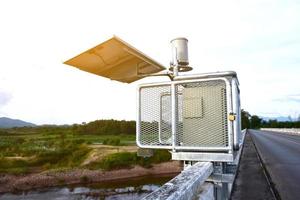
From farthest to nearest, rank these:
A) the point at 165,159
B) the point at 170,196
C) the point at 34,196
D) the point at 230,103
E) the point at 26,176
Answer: the point at 165,159
the point at 26,176
the point at 34,196
the point at 230,103
the point at 170,196

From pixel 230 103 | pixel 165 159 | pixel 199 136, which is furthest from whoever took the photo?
pixel 165 159

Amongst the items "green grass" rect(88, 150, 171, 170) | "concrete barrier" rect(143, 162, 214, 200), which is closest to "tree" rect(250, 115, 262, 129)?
"green grass" rect(88, 150, 171, 170)

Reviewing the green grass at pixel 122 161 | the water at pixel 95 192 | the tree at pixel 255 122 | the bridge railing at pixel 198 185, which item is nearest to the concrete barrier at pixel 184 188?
the bridge railing at pixel 198 185

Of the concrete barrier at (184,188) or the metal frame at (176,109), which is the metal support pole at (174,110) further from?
the concrete barrier at (184,188)

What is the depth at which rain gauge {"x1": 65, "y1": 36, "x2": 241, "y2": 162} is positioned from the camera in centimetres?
379

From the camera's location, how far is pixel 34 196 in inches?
1250

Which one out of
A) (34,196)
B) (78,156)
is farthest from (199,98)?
(78,156)

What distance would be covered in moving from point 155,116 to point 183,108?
41cm

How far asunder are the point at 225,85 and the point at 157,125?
1.07 m

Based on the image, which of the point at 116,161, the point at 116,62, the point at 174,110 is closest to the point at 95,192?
the point at 116,161

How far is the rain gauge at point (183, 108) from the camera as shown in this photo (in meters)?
3.79

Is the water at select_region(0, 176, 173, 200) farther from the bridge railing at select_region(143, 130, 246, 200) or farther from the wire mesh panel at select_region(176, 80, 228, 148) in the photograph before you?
the wire mesh panel at select_region(176, 80, 228, 148)

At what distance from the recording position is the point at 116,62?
4.57 m

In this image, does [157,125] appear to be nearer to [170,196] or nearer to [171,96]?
[171,96]
